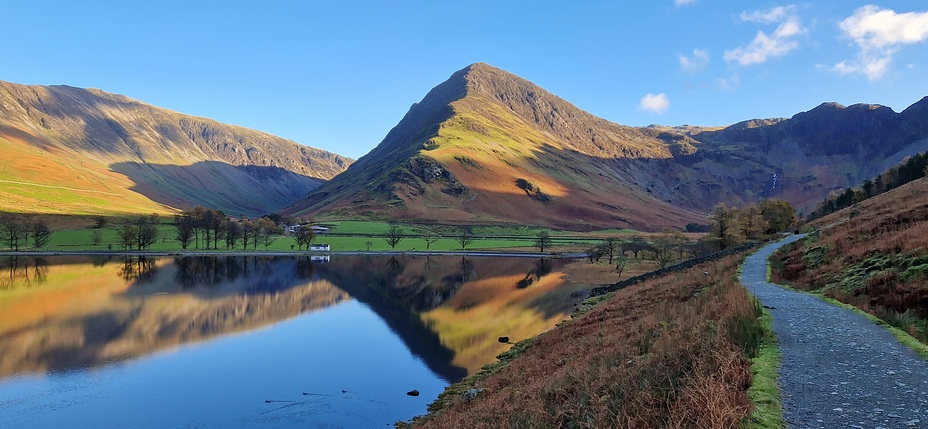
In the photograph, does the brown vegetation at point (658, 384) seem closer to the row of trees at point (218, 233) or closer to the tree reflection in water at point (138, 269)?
the tree reflection in water at point (138, 269)

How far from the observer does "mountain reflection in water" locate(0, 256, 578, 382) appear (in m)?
37.6

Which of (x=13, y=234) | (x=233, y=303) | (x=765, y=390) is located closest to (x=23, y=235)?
(x=13, y=234)

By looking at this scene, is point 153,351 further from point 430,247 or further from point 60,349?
point 430,247

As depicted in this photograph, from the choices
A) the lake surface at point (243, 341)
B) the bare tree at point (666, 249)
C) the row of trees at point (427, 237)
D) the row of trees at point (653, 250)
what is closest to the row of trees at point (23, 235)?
the lake surface at point (243, 341)

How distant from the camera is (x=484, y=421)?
14266 millimetres

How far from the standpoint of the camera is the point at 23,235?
120 meters

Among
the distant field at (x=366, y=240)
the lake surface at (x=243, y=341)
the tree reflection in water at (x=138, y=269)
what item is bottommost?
the lake surface at (x=243, y=341)

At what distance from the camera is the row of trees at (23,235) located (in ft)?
371

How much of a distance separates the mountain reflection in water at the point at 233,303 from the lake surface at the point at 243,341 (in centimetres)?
25

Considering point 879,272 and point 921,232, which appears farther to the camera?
point 921,232

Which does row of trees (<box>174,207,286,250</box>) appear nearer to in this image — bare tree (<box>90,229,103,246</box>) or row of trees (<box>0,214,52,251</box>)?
bare tree (<box>90,229,103,246</box>)

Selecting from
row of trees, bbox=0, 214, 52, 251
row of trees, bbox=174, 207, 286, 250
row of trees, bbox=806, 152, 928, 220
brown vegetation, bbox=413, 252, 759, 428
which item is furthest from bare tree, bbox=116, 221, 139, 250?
row of trees, bbox=806, 152, 928, 220

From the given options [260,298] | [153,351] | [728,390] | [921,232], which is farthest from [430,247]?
[728,390]

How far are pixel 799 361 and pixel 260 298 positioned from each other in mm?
61651
